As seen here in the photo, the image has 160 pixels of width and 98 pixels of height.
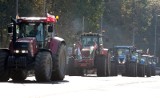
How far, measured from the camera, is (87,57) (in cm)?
3925

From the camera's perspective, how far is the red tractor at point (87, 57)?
38.8m

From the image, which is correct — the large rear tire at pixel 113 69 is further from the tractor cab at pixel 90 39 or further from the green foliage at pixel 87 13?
the green foliage at pixel 87 13

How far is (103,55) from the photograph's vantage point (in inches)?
1524

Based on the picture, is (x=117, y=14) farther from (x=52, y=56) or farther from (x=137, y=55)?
(x=52, y=56)

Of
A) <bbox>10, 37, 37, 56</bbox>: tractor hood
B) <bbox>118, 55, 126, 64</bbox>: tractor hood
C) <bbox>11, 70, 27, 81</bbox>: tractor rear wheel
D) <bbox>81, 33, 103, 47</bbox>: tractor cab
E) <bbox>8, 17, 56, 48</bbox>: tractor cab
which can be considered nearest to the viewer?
<bbox>10, 37, 37, 56</bbox>: tractor hood

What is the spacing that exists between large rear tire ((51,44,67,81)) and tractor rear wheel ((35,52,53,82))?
1396mm

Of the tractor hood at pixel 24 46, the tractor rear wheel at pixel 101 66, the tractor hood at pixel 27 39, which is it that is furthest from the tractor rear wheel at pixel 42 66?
the tractor rear wheel at pixel 101 66

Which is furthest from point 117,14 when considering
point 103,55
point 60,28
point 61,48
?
point 61,48

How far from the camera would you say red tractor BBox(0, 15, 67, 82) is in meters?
25.4

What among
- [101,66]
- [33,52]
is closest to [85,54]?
[101,66]

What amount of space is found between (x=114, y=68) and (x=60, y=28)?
19550mm

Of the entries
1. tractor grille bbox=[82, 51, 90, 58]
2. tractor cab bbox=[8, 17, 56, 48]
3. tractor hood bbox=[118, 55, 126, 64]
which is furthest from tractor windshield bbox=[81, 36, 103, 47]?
tractor cab bbox=[8, 17, 56, 48]

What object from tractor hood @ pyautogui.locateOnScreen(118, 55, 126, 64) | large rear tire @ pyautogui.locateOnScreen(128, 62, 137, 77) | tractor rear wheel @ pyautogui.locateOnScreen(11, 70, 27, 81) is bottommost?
large rear tire @ pyautogui.locateOnScreen(128, 62, 137, 77)

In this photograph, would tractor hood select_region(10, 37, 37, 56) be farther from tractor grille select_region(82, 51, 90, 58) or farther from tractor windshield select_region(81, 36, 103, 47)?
tractor windshield select_region(81, 36, 103, 47)
